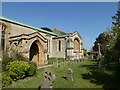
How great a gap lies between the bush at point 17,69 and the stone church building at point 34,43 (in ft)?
22.7

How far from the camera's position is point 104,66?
25234 mm

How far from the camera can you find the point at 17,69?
61.5ft

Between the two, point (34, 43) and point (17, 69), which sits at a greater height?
point (34, 43)

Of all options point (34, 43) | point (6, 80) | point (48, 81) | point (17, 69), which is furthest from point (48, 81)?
point (34, 43)

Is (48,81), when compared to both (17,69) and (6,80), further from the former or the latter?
(17,69)

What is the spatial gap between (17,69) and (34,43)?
51.4 feet

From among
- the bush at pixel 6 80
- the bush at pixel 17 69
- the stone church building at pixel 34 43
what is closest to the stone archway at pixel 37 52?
the stone church building at pixel 34 43

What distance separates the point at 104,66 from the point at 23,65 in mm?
10528

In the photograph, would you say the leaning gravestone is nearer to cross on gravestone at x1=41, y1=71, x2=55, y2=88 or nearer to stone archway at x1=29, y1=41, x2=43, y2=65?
cross on gravestone at x1=41, y1=71, x2=55, y2=88

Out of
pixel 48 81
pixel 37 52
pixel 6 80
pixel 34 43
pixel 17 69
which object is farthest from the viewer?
pixel 37 52

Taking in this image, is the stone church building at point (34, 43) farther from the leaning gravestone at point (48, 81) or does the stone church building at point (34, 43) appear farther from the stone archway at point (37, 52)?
the leaning gravestone at point (48, 81)

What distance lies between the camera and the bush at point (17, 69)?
18.5 m

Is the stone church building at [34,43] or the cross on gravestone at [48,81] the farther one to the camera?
the stone church building at [34,43]

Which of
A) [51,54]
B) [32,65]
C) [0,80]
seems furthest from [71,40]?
[0,80]
